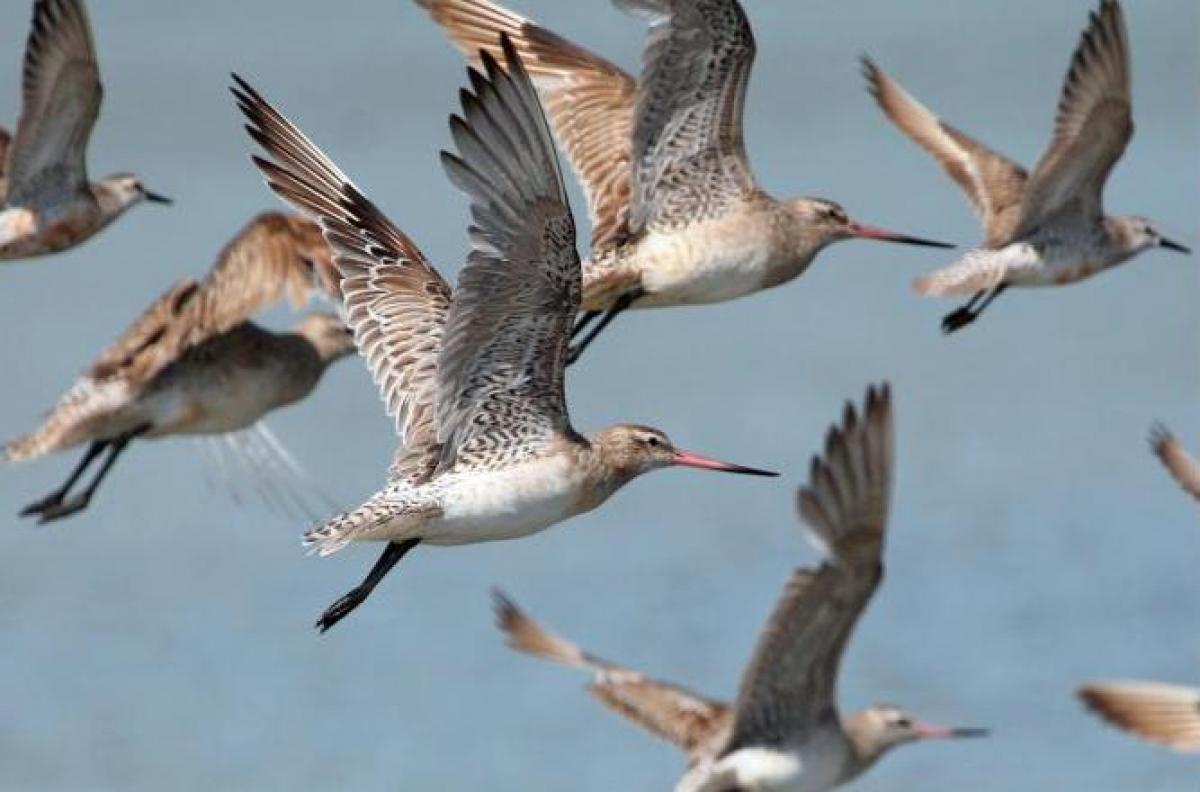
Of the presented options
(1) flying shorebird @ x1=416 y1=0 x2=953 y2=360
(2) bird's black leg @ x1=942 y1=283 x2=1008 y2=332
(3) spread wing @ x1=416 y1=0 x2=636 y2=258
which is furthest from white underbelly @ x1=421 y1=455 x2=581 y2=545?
(2) bird's black leg @ x1=942 y1=283 x2=1008 y2=332

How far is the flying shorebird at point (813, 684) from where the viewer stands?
7449 millimetres

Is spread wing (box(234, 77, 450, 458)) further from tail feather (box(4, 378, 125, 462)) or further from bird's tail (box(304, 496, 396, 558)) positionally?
tail feather (box(4, 378, 125, 462))

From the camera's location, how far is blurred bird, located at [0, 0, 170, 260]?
35.1 ft

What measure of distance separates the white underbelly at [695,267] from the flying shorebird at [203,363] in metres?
1.56

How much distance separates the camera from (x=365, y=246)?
8234 millimetres

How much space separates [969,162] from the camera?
38.2 ft

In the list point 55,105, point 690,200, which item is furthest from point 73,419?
point 690,200

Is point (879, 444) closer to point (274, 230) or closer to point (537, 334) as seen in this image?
point (537, 334)

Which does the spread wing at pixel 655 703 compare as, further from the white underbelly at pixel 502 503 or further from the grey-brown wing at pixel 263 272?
the grey-brown wing at pixel 263 272

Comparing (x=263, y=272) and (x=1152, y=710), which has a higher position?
(x=1152, y=710)

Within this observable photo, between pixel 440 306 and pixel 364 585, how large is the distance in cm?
103

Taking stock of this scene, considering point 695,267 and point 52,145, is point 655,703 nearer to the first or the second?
point 695,267

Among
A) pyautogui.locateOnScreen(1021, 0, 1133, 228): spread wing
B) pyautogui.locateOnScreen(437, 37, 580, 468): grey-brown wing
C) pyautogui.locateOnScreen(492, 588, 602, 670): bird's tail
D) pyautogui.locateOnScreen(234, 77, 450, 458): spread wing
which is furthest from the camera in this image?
pyautogui.locateOnScreen(1021, 0, 1133, 228): spread wing

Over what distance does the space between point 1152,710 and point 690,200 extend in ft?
8.10
